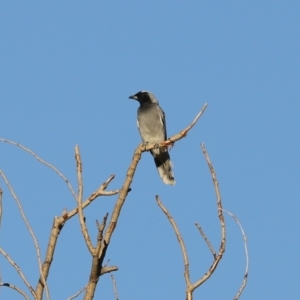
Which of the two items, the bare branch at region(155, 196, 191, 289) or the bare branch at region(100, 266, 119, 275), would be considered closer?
the bare branch at region(155, 196, 191, 289)

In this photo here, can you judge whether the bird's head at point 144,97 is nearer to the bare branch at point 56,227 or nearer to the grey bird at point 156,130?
the grey bird at point 156,130

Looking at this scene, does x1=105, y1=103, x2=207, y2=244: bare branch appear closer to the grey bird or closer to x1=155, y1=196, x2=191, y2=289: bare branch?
x1=155, y1=196, x2=191, y2=289: bare branch

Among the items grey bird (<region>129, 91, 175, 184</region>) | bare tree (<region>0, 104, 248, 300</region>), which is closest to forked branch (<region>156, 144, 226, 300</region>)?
bare tree (<region>0, 104, 248, 300</region>)

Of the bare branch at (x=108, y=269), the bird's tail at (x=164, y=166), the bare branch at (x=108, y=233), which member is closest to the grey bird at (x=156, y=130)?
the bird's tail at (x=164, y=166)

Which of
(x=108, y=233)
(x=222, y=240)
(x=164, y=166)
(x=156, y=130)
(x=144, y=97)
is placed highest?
(x=144, y=97)

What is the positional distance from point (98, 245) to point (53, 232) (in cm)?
56

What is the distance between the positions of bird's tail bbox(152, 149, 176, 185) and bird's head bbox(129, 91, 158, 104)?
149 cm

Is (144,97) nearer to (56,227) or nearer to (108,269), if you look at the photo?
(56,227)

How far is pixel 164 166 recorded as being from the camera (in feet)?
38.0

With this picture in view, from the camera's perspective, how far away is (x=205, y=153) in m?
3.57

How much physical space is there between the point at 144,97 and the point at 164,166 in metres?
1.86

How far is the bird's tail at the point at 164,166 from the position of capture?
37.7 ft

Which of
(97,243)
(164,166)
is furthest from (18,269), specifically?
(164,166)

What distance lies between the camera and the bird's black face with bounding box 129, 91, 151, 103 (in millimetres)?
12875
